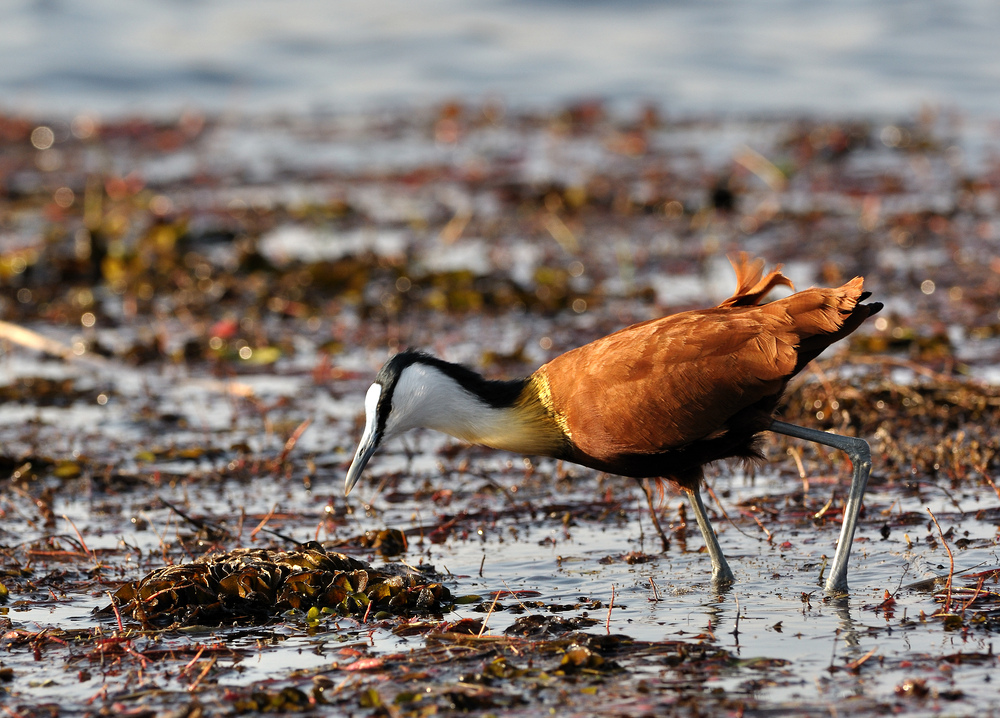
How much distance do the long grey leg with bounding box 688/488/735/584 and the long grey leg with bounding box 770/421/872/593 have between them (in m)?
0.39

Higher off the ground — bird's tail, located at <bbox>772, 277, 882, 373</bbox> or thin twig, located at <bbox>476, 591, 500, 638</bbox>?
bird's tail, located at <bbox>772, 277, 882, 373</bbox>

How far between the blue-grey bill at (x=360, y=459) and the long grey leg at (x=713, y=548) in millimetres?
1270

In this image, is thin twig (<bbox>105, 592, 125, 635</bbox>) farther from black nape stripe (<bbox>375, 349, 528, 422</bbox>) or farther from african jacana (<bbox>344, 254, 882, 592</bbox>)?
black nape stripe (<bbox>375, 349, 528, 422</bbox>)

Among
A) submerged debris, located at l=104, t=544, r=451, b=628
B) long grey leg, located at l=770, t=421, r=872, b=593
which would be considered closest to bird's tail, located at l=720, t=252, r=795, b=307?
long grey leg, located at l=770, t=421, r=872, b=593

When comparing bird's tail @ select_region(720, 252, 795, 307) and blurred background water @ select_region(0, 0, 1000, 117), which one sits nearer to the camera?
bird's tail @ select_region(720, 252, 795, 307)

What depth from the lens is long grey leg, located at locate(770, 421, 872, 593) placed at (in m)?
5.02

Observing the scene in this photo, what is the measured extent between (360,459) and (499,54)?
16.9m

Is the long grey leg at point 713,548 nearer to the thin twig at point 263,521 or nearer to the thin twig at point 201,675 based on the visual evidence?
the thin twig at point 263,521

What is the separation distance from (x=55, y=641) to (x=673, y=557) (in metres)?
2.43

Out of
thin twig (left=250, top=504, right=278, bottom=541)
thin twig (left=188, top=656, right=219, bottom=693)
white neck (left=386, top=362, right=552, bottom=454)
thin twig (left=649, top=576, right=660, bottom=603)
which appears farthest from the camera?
thin twig (left=250, top=504, right=278, bottom=541)

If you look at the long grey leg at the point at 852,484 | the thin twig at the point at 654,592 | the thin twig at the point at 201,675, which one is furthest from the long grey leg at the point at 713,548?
the thin twig at the point at 201,675

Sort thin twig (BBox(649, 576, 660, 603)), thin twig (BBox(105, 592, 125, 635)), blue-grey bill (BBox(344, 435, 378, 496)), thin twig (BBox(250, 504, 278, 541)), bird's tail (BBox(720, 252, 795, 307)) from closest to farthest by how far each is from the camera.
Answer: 1. thin twig (BBox(105, 592, 125, 635))
2. thin twig (BBox(649, 576, 660, 603))
3. blue-grey bill (BBox(344, 435, 378, 496))
4. bird's tail (BBox(720, 252, 795, 307))
5. thin twig (BBox(250, 504, 278, 541))

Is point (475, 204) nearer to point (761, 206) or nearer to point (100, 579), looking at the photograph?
point (761, 206)

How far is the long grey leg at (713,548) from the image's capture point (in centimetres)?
525
